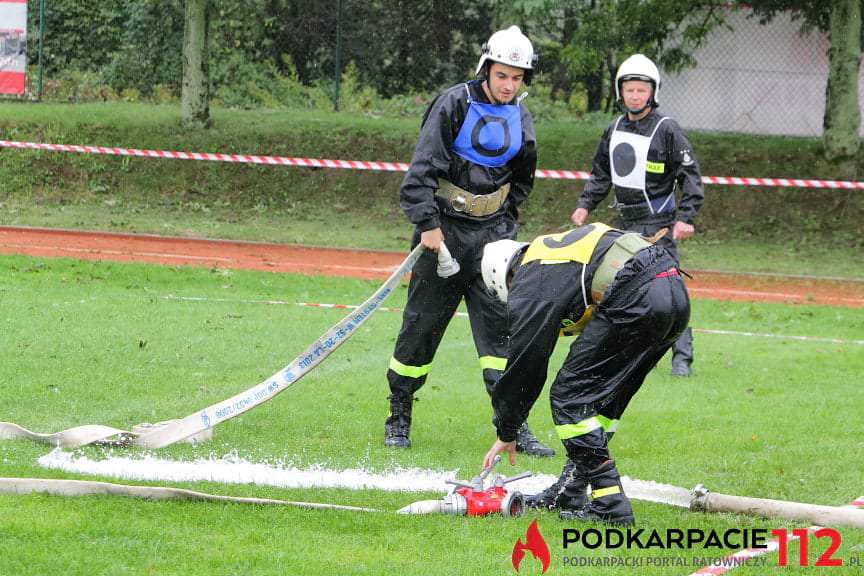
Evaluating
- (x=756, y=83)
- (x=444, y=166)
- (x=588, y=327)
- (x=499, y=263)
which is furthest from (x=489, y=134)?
(x=756, y=83)

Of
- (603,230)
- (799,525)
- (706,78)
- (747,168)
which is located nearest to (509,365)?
(603,230)

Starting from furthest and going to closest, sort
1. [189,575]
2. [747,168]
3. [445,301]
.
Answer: [747,168] < [445,301] < [189,575]

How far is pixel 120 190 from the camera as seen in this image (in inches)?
873

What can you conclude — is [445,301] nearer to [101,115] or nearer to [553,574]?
[553,574]

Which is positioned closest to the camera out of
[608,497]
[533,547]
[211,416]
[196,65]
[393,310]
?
[533,547]

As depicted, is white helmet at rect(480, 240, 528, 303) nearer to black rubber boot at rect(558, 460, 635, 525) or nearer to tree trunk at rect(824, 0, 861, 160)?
black rubber boot at rect(558, 460, 635, 525)

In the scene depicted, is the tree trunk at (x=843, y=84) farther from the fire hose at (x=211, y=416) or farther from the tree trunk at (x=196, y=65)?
the fire hose at (x=211, y=416)

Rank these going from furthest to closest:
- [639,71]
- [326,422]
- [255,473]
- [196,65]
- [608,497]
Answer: [196,65]
[639,71]
[326,422]
[255,473]
[608,497]

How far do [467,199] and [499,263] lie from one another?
1549mm

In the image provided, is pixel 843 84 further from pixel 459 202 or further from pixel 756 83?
pixel 459 202

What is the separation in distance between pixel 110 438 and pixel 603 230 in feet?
9.21

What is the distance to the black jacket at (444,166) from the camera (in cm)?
673

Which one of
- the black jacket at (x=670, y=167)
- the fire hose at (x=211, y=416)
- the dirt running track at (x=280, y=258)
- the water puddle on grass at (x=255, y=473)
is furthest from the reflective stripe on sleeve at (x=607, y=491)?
the dirt running track at (x=280, y=258)

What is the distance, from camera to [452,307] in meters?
7.20
